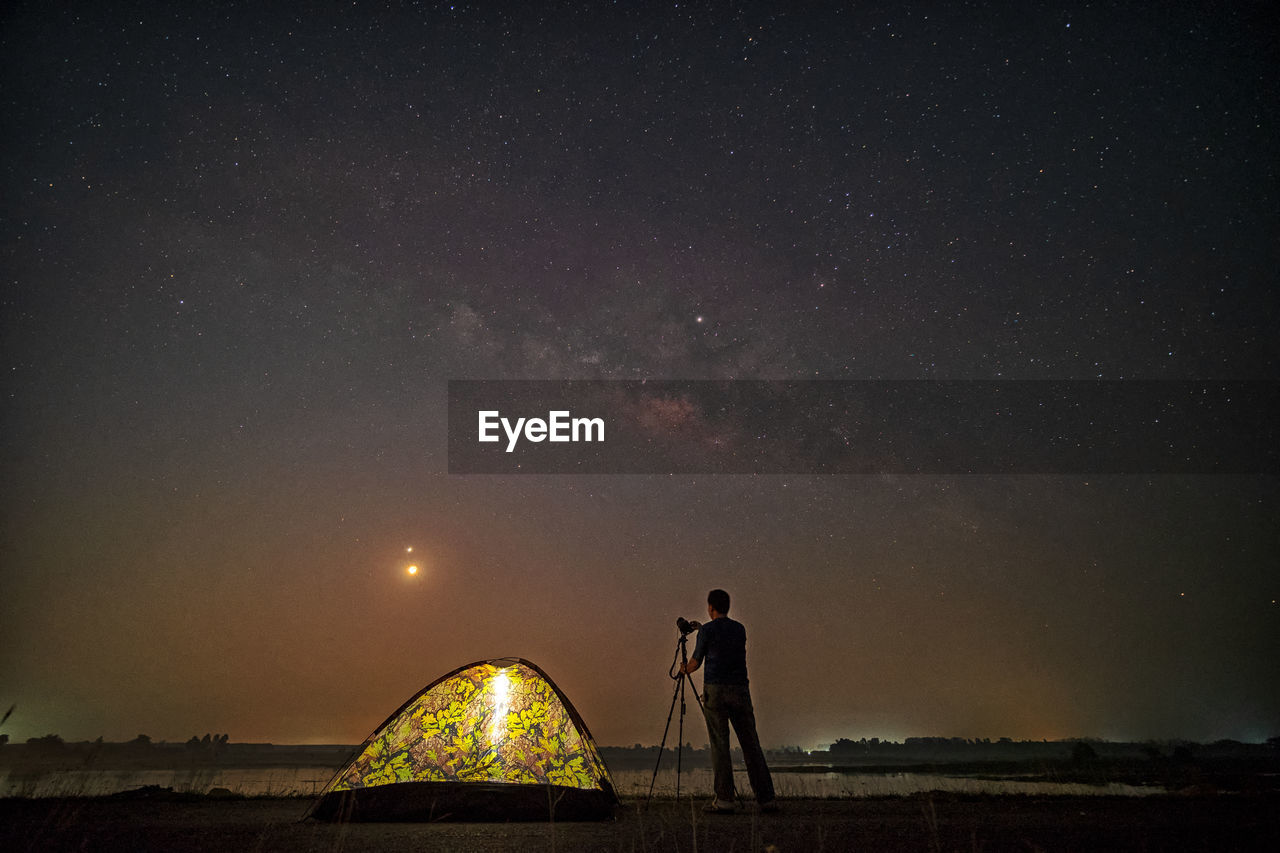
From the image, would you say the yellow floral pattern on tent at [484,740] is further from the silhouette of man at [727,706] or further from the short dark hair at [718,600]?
the short dark hair at [718,600]

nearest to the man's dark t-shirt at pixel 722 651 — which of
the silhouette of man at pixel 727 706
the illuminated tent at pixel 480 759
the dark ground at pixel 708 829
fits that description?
the silhouette of man at pixel 727 706

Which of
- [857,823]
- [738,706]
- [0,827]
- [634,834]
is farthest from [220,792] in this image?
[857,823]

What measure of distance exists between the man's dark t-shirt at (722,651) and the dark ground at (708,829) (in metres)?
1.50

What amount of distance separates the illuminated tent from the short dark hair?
250 centimetres

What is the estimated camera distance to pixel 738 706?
26.5ft

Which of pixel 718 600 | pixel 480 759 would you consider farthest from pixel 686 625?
pixel 480 759

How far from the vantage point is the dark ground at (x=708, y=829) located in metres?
5.75

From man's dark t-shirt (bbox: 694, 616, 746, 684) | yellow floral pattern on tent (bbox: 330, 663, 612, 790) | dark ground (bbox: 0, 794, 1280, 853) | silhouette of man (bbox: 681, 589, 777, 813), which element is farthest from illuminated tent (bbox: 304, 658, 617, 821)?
man's dark t-shirt (bbox: 694, 616, 746, 684)

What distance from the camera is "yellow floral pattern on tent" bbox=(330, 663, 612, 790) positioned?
26.9 feet

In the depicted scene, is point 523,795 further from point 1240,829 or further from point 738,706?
point 1240,829

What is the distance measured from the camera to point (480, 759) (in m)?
8.33

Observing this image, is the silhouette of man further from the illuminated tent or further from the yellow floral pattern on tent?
the yellow floral pattern on tent

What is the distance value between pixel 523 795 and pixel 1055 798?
8.03 m

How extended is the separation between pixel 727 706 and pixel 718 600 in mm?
1268
